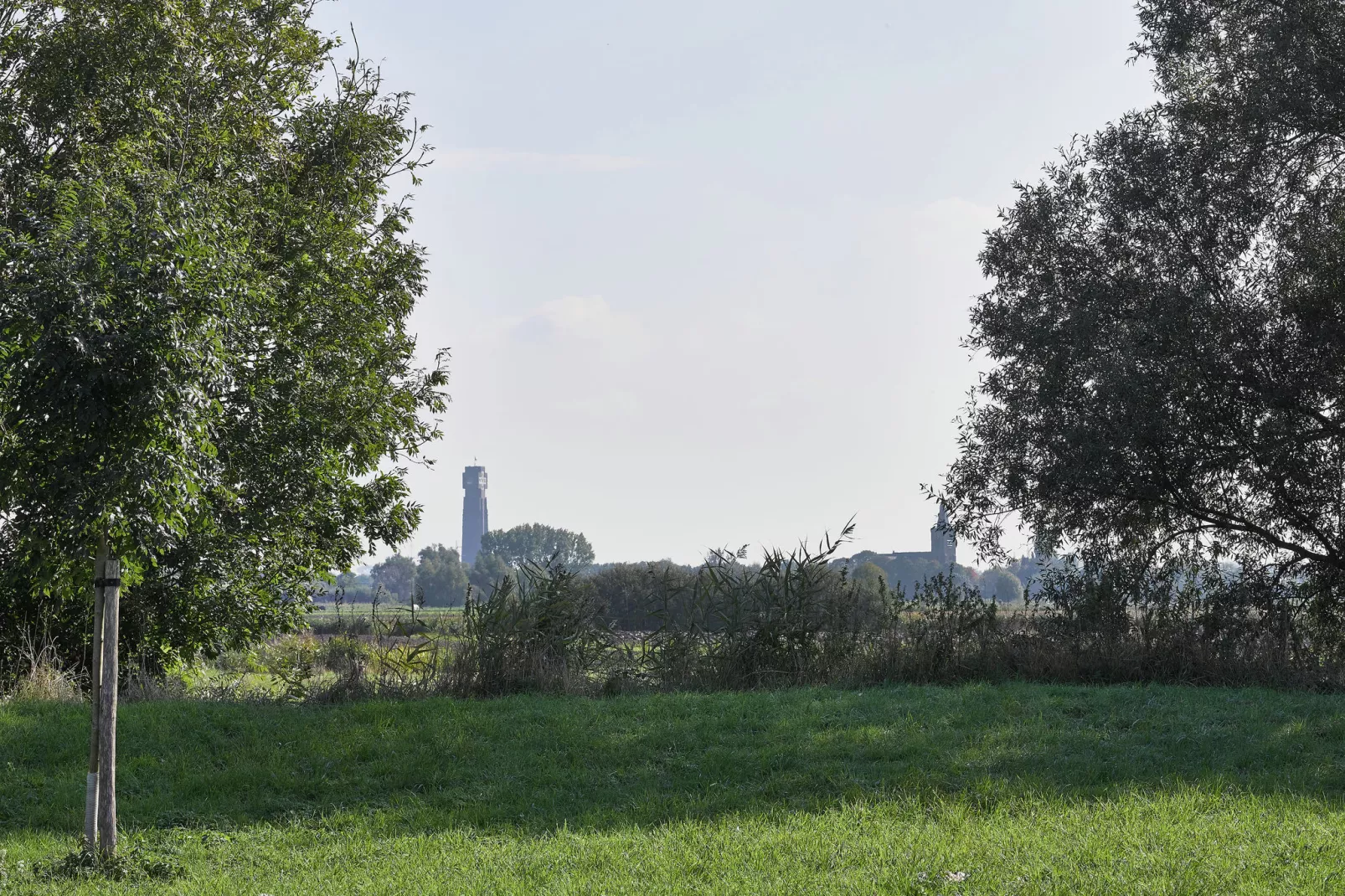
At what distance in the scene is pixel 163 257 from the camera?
20.9 feet

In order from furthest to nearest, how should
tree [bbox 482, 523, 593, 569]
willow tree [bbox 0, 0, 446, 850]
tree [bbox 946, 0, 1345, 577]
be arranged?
tree [bbox 482, 523, 593, 569], tree [bbox 946, 0, 1345, 577], willow tree [bbox 0, 0, 446, 850]

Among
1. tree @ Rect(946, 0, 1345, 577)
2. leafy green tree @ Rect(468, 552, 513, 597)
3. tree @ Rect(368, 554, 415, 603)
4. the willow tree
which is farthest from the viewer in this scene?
tree @ Rect(368, 554, 415, 603)

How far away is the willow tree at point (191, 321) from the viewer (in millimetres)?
6125

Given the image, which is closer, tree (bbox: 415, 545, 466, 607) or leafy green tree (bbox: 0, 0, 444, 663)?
leafy green tree (bbox: 0, 0, 444, 663)

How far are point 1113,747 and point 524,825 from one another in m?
5.33

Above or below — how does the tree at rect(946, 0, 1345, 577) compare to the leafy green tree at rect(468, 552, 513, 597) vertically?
above

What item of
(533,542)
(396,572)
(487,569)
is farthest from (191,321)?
(396,572)

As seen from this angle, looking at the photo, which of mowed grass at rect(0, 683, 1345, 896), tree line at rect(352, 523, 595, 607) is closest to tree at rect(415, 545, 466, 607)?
tree line at rect(352, 523, 595, 607)

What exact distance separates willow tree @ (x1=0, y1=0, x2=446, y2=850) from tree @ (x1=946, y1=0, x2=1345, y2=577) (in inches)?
357

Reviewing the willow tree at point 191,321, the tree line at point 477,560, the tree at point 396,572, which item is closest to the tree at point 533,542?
the tree line at point 477,560

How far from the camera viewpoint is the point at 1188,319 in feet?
44.6

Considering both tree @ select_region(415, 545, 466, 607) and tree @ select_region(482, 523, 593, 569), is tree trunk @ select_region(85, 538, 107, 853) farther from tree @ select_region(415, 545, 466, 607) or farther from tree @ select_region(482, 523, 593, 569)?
tree @ select_region(482, 523, 593, 569)

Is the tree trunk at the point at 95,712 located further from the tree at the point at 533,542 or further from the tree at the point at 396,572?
the tree at the point at 396,572

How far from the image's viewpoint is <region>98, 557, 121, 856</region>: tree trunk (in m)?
6.57
